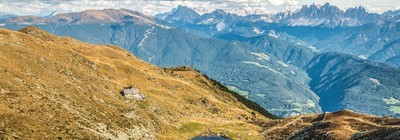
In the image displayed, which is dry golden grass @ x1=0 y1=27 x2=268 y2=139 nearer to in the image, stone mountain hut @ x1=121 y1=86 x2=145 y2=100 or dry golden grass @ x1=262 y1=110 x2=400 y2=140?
stone mountain hut @ x1=121 y1=86 x2=145 y2=100

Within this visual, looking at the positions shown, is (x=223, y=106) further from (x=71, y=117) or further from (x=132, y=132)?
(x=71, y=117)

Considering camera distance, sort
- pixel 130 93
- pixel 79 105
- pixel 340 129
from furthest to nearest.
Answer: pixel 130 93 < pixel 340 129 < pixel 79 105

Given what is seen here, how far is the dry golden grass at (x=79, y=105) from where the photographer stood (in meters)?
64.4

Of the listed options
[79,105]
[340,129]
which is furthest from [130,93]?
[340,129]

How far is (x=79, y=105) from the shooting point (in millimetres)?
81750

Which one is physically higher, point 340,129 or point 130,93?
point 340,129

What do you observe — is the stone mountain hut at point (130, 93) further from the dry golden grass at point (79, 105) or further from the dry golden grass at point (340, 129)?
the dry golden grass at point (340, 129)

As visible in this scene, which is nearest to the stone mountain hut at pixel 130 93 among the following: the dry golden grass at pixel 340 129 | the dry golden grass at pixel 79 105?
the dry golden grass at pixel 79 105

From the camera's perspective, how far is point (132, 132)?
269 feet

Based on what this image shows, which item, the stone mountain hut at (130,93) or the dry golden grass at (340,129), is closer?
the dry golden grass at (340,129)

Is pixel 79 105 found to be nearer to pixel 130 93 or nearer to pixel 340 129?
pixel 130 93

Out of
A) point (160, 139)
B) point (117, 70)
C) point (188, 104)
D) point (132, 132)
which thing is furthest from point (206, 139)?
point (117, 70)

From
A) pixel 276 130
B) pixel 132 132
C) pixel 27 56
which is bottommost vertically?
pixel 276 130

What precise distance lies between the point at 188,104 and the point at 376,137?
89.0 metres
